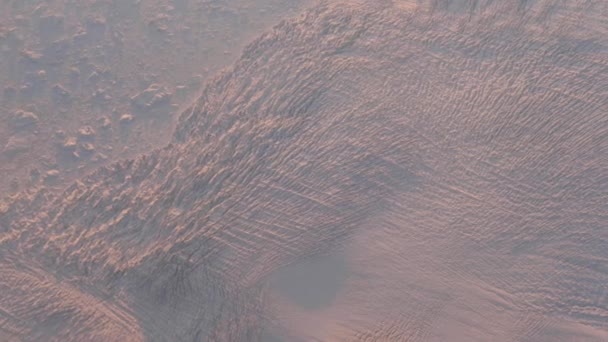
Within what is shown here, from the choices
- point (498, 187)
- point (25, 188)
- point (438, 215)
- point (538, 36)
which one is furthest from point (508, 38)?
point (25, 188)

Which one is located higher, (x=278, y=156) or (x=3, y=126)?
(x=278, y=156)

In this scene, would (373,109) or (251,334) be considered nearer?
(251,334)

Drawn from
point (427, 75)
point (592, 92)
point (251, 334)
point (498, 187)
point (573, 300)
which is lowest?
point (251, 334)

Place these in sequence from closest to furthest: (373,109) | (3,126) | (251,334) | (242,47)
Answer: (251,334)
(373,109)
(3,126)
(242,47)

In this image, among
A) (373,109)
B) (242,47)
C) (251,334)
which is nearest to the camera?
(251,334)

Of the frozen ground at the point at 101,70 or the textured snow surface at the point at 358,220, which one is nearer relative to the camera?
the textured snow surface at the point at 358,220

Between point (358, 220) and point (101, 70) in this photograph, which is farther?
point (101, 70)

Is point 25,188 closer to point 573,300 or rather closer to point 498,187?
point 498,187

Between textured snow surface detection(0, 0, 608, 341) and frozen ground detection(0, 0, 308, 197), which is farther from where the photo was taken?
frozen ground detection(0, 0, 308, 197)
